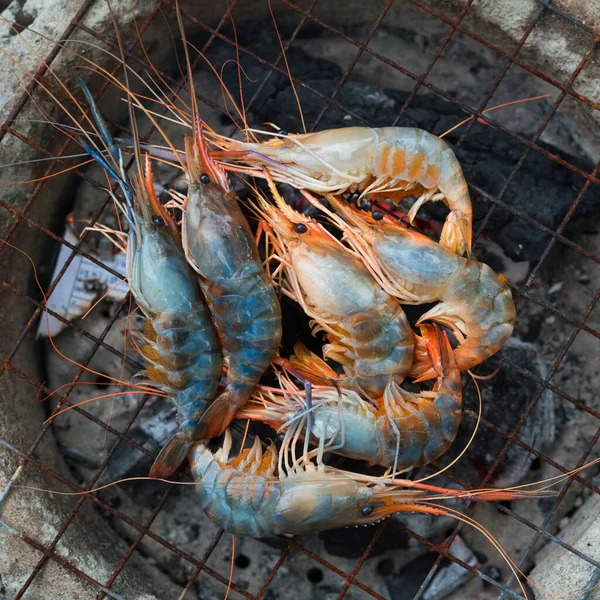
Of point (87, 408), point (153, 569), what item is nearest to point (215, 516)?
point (153, 569)

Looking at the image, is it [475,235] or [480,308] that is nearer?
[480,308]

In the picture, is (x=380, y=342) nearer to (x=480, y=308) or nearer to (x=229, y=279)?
(x=480, y=308)

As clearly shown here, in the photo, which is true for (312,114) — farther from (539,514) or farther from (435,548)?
(539,514)

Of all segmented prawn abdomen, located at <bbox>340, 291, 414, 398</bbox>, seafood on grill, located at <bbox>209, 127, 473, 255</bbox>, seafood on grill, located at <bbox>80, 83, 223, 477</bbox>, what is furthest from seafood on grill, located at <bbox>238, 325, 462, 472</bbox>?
seafood on grill, located at <bbox>209, 127, 473, 255</bbox>

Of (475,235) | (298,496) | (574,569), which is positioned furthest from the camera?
(475,235)

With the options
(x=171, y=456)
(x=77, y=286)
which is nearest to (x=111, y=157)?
(x=77, y=286)

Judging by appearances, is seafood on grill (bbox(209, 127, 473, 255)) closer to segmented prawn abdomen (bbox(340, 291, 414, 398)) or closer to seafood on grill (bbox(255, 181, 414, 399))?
seafood on grill (bbox(255, 181, 414, 399))
